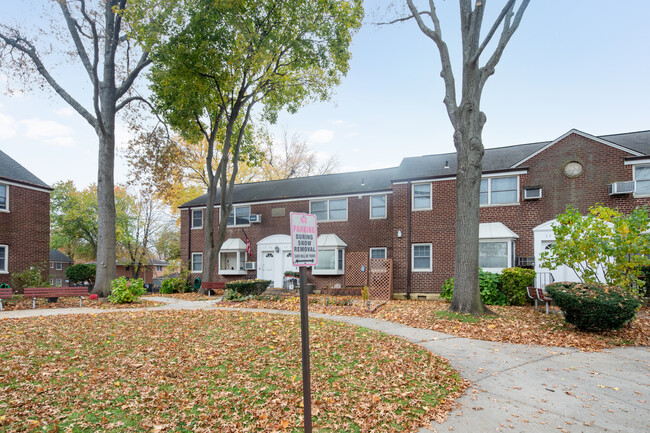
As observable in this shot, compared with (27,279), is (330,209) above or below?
above

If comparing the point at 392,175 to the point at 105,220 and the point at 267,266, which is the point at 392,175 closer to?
the point at 267,266

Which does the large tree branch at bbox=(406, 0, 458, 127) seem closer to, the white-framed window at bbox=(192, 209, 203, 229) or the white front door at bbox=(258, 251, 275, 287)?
the white front door at bbox=(258, 251, 275, 287)

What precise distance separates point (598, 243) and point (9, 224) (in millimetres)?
24051

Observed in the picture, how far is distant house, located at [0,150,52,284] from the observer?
61.4 feet

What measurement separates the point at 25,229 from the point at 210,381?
63.7ft

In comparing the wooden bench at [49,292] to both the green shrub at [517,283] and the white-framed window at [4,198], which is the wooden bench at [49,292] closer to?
the white-framed window at [4,198]

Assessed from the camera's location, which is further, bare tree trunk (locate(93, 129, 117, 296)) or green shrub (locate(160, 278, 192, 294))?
green shrub (locate(160, 278, 192, 294))

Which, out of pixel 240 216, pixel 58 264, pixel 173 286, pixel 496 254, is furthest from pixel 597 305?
pixel 58 264

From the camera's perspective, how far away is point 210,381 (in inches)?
219

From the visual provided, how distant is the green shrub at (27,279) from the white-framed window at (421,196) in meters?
18.2

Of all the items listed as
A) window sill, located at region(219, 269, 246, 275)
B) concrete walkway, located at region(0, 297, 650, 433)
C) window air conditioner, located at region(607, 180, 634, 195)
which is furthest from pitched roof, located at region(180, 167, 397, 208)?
concrete walkway, located at region(0, 297, 650, 433)

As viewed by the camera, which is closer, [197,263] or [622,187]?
[622,187]

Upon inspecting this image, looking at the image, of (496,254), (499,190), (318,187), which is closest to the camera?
(496,254)

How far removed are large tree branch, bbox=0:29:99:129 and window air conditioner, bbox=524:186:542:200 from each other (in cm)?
1877
